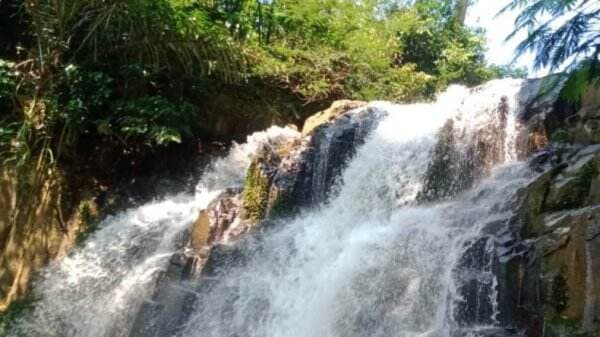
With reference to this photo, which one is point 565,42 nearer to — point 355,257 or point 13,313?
point 355,257

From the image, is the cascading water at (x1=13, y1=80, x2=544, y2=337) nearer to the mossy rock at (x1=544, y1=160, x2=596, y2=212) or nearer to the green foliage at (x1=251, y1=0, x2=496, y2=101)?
the mossy rock at (x1=544, y1=160, x2=596, y2=212)

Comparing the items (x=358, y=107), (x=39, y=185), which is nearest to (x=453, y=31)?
(x=358, y=107)

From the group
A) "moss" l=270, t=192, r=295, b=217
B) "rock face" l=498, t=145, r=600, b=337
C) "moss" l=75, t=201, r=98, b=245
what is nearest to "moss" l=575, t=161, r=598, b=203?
"rock face" l=498, t=145, r=600, b=337

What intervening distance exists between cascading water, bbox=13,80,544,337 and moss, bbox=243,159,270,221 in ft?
1.33

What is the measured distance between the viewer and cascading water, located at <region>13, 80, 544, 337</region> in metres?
4.48

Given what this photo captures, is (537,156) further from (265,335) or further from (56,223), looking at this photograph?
(56,223)

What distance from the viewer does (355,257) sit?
530cm

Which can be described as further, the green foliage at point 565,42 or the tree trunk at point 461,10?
the tree trunk at point 461,10

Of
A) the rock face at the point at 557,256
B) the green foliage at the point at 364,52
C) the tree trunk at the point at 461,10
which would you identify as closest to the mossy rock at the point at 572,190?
the rock face at the point at 557,256

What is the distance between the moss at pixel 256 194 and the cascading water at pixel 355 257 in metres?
0.41

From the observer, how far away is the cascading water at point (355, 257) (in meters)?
4.48

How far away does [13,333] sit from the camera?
252 inches

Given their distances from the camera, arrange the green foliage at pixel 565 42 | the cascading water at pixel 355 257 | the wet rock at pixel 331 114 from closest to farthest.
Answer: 1. the green foliage at pixel 565 42
2. the cascading water at pixel 355 257
3. the wet rock at pixel 331 114

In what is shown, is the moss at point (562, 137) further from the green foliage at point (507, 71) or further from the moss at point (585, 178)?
the green foliage at point (507, 71)
